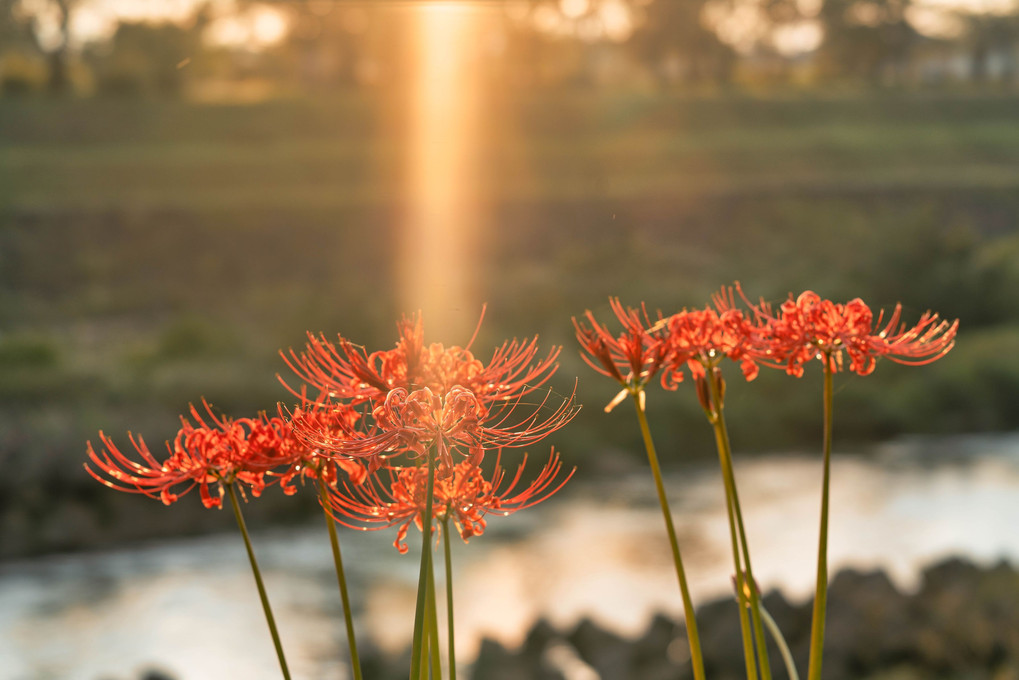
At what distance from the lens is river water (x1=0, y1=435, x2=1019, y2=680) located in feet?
14.7

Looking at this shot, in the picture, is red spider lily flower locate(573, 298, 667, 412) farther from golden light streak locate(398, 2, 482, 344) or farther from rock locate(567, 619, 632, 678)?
golden light streak locate(398, 2, 482, 344)

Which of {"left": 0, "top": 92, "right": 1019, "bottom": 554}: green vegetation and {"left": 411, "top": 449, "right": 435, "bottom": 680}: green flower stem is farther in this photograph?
{"left": 0, "top": 92, "right": 1019, "bottom": 554}: green vegetation

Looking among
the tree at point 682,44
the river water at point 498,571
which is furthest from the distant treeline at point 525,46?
the river water at point 498,571

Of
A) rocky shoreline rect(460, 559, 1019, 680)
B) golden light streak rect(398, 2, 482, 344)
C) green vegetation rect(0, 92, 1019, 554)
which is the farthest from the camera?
golden light streak rect(398, 2, 482, 344)

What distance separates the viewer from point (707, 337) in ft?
3.05

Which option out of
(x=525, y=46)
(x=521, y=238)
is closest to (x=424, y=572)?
(x=521, y=238)

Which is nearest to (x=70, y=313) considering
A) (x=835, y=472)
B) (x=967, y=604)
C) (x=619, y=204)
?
(x=619, y=204)

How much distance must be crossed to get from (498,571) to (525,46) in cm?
1502

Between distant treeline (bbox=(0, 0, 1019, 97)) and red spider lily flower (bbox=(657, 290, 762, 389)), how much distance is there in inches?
637

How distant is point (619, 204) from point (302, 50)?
26.3ft

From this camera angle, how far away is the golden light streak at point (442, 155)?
50.9ft

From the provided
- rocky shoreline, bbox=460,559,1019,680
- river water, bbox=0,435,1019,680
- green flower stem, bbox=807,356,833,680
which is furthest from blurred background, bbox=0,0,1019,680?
rocky shoreline, bbox=460,559,1019,680

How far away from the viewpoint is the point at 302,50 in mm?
19641

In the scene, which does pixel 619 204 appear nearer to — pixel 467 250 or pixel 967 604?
pixel 467 250
